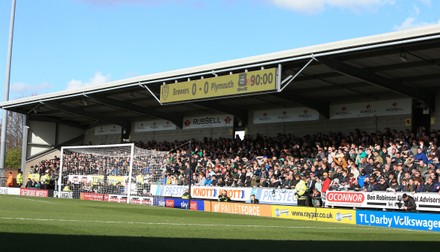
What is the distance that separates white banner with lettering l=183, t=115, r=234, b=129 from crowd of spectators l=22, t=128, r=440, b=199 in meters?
1.35

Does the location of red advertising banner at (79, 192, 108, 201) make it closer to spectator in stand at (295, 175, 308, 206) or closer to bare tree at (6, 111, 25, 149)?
spectator in stand at (295, 175, 308, 206)

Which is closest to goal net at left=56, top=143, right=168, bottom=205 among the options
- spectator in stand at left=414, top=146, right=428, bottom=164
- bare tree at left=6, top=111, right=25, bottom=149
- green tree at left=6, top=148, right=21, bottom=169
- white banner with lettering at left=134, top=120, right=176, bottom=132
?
white banner with lettering at left=134, top=120, right=176, bottom=132

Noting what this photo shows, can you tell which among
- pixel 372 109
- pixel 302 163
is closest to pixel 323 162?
pixel 302 163

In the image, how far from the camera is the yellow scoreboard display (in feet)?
90.1

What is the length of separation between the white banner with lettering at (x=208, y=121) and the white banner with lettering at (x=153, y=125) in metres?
1.66

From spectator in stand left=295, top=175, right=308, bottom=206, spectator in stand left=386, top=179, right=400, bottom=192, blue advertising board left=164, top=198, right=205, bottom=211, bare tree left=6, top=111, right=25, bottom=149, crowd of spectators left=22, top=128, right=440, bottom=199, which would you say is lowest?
blue advertising board left=164, top=198, right=205, bottom=211

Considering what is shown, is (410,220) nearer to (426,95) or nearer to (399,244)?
(399,244)

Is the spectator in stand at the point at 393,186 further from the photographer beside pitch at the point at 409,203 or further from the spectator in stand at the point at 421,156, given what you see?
Answer: the spectator in stand at the point at 421,156

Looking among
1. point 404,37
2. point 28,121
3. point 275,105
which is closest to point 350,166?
point 404,37

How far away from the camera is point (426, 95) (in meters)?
30.4

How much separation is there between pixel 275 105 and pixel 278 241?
26589mm

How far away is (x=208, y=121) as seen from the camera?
1704 inches

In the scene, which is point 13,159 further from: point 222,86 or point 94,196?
point 222,86

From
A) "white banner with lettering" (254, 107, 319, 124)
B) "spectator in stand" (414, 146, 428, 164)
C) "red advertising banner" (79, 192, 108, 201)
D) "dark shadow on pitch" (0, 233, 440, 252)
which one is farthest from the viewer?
"red advertising banner" (79, 192, 108, 201)
